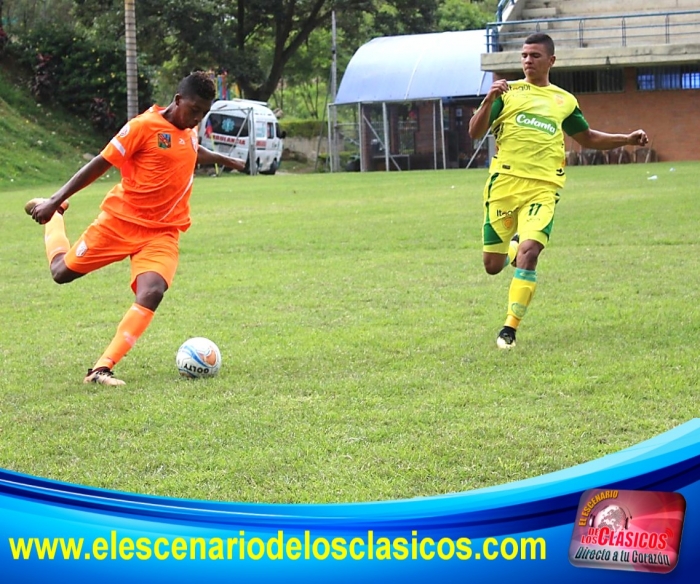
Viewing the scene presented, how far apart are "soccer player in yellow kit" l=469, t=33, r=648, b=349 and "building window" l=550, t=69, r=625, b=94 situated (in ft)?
99.6

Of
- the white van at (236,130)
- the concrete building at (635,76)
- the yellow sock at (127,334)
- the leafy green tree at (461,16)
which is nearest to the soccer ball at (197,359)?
the yellow sock at (127,334)

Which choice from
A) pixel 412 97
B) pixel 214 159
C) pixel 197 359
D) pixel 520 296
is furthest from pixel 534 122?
pixel 412 97

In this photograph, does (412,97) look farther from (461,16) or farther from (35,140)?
(461,16)

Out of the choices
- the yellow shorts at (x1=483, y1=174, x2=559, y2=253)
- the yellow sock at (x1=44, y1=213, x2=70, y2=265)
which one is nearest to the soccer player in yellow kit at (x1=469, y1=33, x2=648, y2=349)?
the yellow shorts at (x1=483, y1=174, x2=559, y2=253)

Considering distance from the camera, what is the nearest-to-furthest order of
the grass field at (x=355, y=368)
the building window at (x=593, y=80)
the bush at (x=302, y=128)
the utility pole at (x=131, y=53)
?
the grass field at (x=355, y=368), the utility pole at (x=131, y=53), the building window at (x=593, y=80), the bush at (x=302, y=128)

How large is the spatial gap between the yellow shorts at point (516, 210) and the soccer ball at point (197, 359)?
2285mm

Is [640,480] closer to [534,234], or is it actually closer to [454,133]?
[534,234]

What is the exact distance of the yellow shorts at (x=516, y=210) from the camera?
7.23 m

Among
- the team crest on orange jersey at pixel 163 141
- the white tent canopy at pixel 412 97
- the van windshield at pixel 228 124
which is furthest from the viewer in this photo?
the white tent canopy at pixel 412 97

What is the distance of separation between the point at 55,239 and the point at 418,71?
3495 centimetres

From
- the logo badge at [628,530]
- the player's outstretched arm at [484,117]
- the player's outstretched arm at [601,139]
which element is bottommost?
the player's outstretched arm at [601,139]

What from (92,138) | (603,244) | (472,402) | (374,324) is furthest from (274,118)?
(472,402)

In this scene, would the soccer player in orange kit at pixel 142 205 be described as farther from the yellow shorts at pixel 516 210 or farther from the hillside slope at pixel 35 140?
the hillside slope at pixel 35 140

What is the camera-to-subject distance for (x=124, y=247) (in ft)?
21.6
